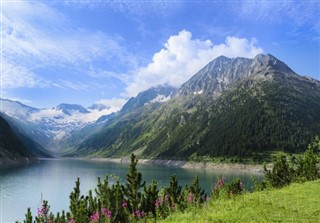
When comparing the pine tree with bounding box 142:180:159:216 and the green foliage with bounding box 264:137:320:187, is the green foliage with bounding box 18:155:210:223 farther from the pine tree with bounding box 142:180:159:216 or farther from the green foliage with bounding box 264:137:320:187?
the green foliage with bounding box 264:137:320:187

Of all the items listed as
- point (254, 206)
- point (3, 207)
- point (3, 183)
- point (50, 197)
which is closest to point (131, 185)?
point (254, 206)

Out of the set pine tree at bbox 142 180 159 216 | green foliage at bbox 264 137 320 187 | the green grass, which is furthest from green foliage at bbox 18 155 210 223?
green foliage at bbox 264 137 320 187

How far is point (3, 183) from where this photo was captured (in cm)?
13850

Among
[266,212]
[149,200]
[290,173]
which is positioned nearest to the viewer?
[266,212]

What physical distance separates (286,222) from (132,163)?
17087 mm

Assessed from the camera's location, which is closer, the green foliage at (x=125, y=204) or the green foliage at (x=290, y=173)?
the green foliage at (x=125, y=204)

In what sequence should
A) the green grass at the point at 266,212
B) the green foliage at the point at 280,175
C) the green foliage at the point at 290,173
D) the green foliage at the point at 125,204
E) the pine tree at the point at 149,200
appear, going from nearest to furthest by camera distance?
the green grass at the point at 266,212 < the green foliage at the point at 125,204 < the pine tree at the point at 149,200 < the green foliage at the point at 290,173 < the green foliage at the point at 280,175

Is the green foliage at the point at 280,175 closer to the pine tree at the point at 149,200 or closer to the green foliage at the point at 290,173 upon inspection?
the green foliage at the point at 290,173

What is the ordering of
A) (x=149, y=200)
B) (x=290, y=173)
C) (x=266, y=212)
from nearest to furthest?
1. (x=266, y=212)
2. (x=149, y=200)
3. (x=290, y=173)

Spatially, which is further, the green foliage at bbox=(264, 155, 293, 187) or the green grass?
the green foliage at bbox=(264, 155, 293, 187)

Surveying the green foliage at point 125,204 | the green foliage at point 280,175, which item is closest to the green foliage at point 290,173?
the green foliage at point 280,175

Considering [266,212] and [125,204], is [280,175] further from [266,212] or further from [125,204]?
[266,212]

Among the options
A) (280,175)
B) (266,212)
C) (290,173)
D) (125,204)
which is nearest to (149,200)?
(125,204)

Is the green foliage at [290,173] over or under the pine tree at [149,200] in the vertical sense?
over
